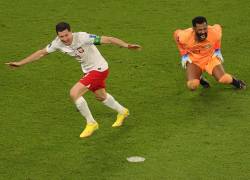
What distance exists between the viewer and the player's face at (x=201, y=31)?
11898 millimetres

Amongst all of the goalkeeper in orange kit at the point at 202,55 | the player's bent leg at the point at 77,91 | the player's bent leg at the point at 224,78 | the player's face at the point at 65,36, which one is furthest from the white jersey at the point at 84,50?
the player's bent leg at the point at 224,78

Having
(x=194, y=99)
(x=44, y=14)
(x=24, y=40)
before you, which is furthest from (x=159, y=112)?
(x=44, y=14)

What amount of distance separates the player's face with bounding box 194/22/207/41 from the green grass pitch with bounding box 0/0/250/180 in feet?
3.50

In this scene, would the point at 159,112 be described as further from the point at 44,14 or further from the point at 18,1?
the point at 18,1

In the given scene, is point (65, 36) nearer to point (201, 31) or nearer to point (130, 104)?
point (130, 104)

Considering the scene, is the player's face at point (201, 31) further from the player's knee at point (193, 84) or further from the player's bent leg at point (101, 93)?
the player's bent leg at point (101, 93)

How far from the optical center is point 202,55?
40.7ft

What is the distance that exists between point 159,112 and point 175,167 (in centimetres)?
215

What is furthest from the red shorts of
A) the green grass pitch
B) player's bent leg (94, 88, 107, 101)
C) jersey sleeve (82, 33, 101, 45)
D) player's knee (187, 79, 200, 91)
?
player's knee (187, 79, 200, 91)

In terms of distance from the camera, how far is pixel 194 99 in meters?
12.2

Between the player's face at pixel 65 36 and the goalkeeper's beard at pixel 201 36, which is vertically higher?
the player's face at pixel 65 36

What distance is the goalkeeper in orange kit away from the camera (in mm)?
12109

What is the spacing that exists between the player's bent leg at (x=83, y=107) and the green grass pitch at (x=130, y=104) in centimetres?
16

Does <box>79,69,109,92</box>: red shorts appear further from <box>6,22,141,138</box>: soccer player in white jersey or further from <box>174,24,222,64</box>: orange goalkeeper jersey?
<box>174,24,222,64</box>: orange goalkeeper jersey
